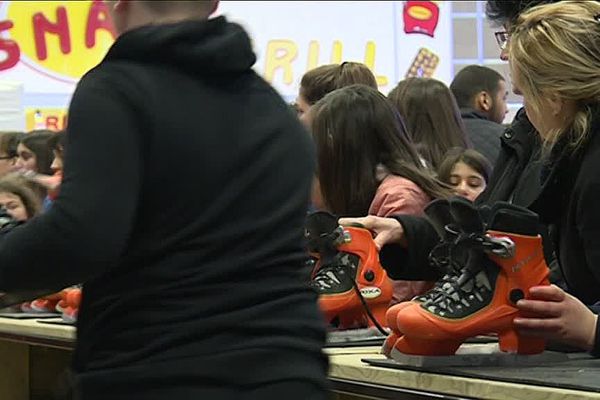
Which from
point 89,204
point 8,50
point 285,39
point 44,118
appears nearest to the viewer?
point 89,204

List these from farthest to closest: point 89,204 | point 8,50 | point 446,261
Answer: point 8,50
point 446,261
point 89,204

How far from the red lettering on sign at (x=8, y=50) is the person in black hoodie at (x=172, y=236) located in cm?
398

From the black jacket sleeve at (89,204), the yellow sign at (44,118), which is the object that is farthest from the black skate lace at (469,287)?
the yellow sign at (44,118)

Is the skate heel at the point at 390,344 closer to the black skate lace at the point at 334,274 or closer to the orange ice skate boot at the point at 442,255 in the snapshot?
the orange ice skate boot at the point at 442,255

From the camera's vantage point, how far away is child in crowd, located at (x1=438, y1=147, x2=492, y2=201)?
2697 mm

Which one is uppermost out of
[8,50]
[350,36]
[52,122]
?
[8,50]

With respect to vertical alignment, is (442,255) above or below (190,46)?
below

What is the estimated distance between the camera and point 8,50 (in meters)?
5.01

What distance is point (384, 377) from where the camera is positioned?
5.01 ft

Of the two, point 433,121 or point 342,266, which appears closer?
point 342,266

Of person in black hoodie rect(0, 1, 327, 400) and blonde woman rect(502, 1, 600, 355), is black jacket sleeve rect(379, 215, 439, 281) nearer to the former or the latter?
blonde woman rect(502, 1, 600, 355)

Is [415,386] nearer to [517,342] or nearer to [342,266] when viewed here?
[517,342]

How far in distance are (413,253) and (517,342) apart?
0.35 m

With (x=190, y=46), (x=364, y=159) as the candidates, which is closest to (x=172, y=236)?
(x=190, y=46)
